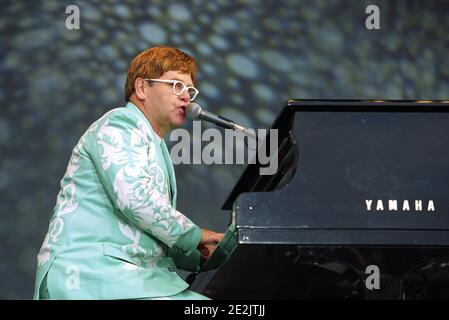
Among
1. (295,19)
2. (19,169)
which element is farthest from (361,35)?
(19,169)

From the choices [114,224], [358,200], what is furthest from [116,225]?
[358,200]

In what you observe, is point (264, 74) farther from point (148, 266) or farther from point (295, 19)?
point (148, 266)

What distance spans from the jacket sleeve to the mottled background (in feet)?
6.10

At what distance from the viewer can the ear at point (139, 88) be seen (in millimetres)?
2900

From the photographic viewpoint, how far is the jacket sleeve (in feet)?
8.45

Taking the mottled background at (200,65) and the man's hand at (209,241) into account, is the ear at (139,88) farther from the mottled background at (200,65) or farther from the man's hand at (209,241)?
the mottled background at (200,65)

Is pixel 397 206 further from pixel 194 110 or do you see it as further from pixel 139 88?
pixel 139 88

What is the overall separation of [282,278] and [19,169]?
7.15 ft

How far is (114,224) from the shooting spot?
2.63 metres

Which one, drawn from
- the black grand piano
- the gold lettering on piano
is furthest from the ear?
the gold lettering on piano

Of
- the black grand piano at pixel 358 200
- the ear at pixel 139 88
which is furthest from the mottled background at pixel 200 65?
the black grand piano at pixel 358 200

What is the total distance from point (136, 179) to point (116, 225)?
0.47ft

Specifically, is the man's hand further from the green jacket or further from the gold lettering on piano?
the gold lettering on piano
